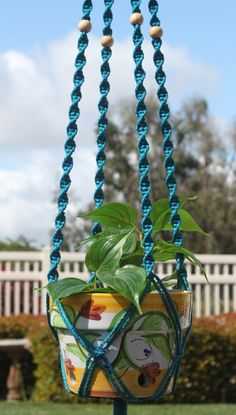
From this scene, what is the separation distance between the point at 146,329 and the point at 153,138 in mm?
17530

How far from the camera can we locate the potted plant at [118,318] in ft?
5.16

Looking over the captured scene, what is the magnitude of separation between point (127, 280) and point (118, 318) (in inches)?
3.5

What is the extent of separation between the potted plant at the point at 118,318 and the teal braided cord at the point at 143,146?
2.4 inches

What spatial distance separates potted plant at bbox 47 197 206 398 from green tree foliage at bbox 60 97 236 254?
55.0ft

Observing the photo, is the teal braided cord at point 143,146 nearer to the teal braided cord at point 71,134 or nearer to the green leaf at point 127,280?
the green leaf at point 127,280

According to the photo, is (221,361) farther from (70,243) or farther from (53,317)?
(70,243)

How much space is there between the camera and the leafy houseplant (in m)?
1.56

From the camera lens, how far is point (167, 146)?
170 cm

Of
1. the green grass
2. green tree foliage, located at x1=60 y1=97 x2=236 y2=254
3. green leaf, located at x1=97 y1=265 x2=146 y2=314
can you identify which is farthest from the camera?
green tree foliage, located at x1=60 y1=97 x2=236 y2=254

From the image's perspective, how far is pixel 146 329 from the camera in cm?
160

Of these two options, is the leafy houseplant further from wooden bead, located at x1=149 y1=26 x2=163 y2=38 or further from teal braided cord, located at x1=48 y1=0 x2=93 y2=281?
wooden bead, located at x1=149 y1=26 x2=163 y2=38

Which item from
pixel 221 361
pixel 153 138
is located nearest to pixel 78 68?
pixel 221 361

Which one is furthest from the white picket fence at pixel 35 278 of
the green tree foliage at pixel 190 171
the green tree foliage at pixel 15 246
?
the green tree foliage at pixel 190 171

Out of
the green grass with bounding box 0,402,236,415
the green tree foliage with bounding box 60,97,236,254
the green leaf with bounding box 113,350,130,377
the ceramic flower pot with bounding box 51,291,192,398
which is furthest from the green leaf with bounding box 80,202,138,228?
the green tree foliage with bounding box 60,97,236,254
